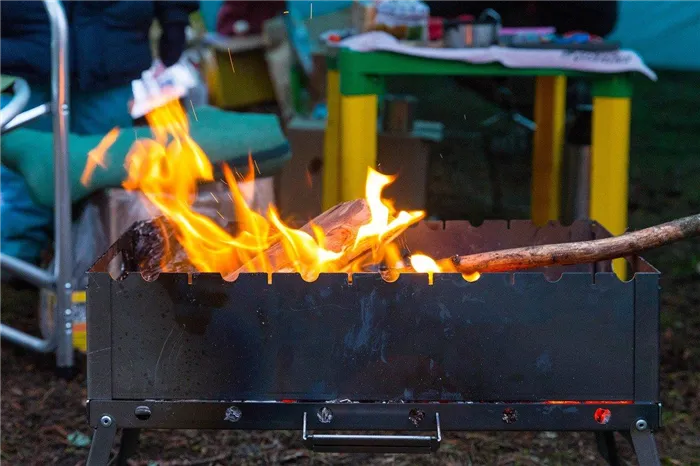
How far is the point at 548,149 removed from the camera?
5117 millimetres

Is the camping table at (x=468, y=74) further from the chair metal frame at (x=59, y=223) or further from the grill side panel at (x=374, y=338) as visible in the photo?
the grill side panel at (x=374, y=338)

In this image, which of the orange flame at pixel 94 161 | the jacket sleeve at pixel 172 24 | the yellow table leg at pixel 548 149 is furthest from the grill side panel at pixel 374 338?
the yellow table leg at pixel 548 149

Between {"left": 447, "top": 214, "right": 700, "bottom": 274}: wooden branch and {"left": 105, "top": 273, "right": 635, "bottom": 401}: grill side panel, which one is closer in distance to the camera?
{"left": 105, "top": 273, "right": 635, "bottom": 401}: grill side panel

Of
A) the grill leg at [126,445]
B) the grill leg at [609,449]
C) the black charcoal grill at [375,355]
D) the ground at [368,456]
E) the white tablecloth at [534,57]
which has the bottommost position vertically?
the ground at [368,456]

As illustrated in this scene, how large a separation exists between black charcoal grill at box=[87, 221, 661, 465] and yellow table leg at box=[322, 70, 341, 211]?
2.99 metres

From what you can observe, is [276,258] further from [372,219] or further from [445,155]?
[445,155]

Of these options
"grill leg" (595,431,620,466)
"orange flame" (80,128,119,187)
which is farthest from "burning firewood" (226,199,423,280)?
"orange flame" (80,128,119,187)

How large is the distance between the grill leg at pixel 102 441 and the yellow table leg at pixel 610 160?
2.57 metres

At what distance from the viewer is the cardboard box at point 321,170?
531 cm

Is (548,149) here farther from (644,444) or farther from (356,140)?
(644,444)

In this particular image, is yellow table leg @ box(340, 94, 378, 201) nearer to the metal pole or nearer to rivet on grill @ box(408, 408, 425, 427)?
the metal pole

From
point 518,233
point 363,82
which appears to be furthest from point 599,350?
point 363,82

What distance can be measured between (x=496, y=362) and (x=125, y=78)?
3.00m

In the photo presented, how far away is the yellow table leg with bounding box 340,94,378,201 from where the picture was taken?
4.06 m
